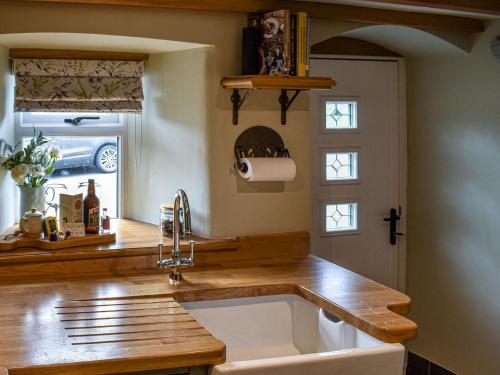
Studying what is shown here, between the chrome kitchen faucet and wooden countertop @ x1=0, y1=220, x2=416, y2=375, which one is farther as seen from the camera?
the chrome kitchen faucet

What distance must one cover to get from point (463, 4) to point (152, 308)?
71.1 inches

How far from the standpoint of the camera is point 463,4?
3.18 metres

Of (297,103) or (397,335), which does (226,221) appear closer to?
(297,103)

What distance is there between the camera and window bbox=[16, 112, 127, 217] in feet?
11.0

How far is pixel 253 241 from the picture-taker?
3.12 meters

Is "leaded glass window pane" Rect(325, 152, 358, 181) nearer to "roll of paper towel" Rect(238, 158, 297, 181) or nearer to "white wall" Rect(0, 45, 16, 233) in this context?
"roll of paper towel" Rect(238, 158, 297, 181)

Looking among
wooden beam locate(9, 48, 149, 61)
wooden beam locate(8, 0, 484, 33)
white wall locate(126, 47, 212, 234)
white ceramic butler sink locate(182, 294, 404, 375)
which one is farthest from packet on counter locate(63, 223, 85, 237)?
wooden beam locate(8, 0, 484, 33)

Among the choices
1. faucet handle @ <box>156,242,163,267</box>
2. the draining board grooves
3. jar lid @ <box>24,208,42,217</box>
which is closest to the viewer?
the draining board grooves

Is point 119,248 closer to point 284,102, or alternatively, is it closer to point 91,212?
point 91,212

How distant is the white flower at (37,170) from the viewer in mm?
3049

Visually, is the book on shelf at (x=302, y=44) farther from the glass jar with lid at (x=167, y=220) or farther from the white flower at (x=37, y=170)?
the white flower at (x=37, y=170)

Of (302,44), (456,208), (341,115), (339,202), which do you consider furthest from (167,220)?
(456,208)

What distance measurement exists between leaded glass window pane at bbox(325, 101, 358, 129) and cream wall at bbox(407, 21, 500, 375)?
1.04ft

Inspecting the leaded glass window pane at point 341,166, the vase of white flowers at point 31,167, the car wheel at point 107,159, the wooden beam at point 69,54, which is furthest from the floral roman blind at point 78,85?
the leaded glass window pane at point 341,166
